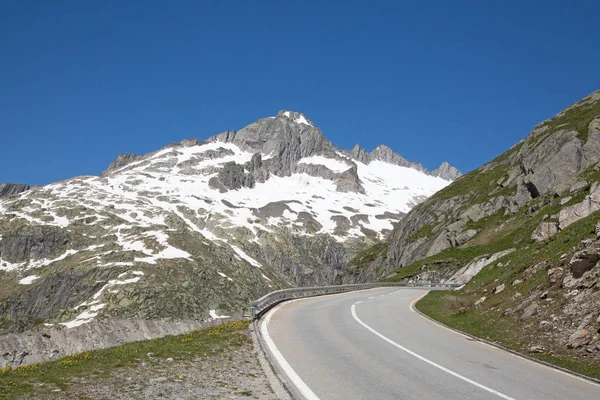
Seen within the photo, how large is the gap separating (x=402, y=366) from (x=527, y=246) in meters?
26.3

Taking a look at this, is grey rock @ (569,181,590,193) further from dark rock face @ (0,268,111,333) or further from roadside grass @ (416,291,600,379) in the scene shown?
dark rock face @ (0,268,111,333)

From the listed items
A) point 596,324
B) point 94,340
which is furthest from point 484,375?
point 94,340

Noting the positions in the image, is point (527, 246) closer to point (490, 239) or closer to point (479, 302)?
point (479, 302)

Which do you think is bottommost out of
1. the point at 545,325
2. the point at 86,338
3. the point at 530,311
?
the point at 545,325

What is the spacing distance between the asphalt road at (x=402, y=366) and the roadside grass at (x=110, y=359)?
6.02 feet

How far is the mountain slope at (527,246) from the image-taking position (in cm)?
1722

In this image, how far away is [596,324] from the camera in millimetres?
15148

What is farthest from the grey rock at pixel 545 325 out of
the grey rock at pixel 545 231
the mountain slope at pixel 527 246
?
the grey rock at pixel 545 231

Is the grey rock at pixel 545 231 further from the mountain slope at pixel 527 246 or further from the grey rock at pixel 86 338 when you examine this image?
the grey rock at pixel 86 338

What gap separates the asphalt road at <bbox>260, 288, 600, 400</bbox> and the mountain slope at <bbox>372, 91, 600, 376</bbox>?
5.89 feet

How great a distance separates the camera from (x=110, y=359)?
13492mm

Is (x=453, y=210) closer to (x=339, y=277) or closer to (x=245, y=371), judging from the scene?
(x=339, y=277)

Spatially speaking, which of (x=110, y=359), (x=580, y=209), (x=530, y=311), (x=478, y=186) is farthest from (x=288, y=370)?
(x=478, y=186)

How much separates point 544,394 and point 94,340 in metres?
18.6
